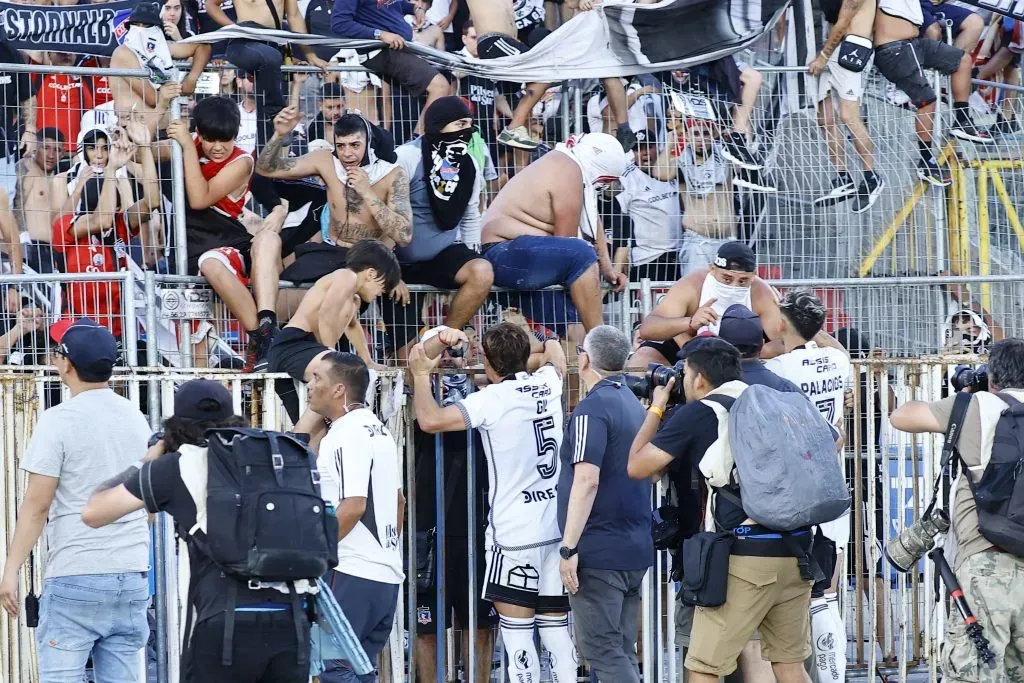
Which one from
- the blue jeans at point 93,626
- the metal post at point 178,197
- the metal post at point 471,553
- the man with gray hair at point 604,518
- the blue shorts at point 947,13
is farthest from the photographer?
the blue shorts at point 947,13

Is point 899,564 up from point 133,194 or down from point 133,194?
down

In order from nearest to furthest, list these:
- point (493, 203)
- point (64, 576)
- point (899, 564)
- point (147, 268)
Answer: point (64, 576)
point (899, 564)
point (147, 268)
point (493, 203)

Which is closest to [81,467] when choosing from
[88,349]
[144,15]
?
[88,349]

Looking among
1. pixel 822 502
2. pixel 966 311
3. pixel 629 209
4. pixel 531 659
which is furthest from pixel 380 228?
pixel 966 311

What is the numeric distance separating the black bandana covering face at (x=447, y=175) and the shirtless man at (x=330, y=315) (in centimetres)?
102

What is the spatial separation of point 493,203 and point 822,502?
3346mm

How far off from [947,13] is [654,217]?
13.8 feet

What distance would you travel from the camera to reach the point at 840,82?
32.5 feet

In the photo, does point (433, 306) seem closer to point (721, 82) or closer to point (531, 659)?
point (531, 659)

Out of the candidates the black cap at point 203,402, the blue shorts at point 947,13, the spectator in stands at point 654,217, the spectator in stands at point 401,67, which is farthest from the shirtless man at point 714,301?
the blue shorts at point 947,13

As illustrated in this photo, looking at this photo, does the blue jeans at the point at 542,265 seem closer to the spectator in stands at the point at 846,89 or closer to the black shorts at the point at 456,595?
the black shorts at the point at 456,595

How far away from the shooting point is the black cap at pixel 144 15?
26.7 ft

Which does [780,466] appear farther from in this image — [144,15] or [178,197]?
[144,15]

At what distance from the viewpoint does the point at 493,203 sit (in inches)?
339
